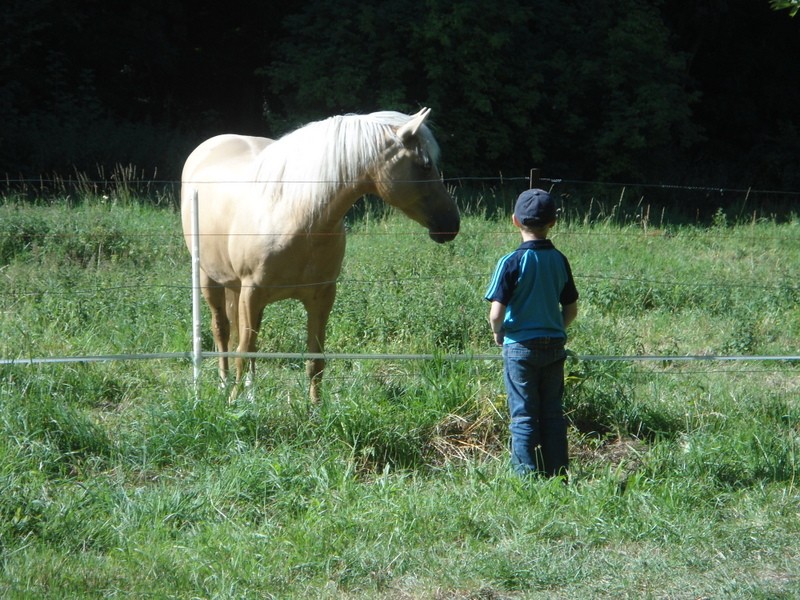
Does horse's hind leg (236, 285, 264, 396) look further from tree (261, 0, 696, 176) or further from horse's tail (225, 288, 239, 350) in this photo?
tree (261, 0, 696, 176)

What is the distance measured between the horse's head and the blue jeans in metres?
1.06

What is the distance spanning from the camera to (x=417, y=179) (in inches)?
210

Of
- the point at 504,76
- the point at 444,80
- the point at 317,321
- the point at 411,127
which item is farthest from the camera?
the point at 504,76

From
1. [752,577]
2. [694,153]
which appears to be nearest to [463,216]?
[752,577]

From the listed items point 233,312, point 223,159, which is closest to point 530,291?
point 233,312

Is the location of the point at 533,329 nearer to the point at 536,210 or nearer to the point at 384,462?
the point at 536,210

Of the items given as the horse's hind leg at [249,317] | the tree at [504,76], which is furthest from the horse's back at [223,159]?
the tree at [504,76]

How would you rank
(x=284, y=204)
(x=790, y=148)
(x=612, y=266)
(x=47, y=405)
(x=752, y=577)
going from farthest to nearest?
1. (x=790, y=148)
2. (x=612, y=266)
3. (x=284, y=204)
4. (x=47, y=405)
5. (x=752, y=577)

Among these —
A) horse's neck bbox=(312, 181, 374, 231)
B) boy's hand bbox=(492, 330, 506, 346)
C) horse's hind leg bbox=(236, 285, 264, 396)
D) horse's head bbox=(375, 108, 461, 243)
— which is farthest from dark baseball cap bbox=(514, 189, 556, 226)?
horse's hind leg bbox=(236, 285, 264, 396)

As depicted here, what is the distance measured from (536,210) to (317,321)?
194cm

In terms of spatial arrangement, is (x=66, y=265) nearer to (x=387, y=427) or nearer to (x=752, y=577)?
(x=387, y=427)

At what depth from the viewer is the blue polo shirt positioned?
451 cm

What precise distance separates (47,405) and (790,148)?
18.4m

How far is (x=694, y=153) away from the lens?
2067cm
